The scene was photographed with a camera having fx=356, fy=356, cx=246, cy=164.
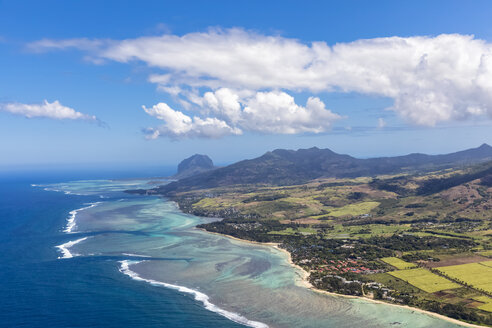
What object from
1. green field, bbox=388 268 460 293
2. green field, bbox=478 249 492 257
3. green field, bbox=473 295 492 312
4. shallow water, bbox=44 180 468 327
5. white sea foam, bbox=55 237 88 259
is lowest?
green field, bbox=478 249 492 257

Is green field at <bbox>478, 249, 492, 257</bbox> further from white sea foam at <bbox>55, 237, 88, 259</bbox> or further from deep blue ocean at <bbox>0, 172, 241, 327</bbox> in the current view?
white sea foam at <bbox>55, 237, 88, 259</bbox>

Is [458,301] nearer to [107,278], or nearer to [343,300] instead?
[343,300]

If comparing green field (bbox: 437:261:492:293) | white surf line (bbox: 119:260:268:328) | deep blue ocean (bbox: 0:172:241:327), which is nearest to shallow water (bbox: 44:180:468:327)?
white surf line (bbox: 119:260:268:328)

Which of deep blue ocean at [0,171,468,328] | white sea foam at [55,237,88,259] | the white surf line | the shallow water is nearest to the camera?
the white surf line

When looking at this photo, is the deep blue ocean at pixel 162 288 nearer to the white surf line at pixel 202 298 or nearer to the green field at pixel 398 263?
the white surf line at pixel 202 298

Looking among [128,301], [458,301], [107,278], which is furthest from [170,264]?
[458,301]

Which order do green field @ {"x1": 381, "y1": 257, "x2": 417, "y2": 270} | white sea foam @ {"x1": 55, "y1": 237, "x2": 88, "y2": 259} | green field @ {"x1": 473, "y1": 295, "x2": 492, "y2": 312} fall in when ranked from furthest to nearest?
white sea foam @ {"x1": 55, "y1": 237, "x2": 88, "y2": 259}
green field @ {"x1": 381, "y1": 257, "x2": 417, "y2": 270}
green field @ {"x1": 473, "y1": 295, "x2": 492, "y2": 312}

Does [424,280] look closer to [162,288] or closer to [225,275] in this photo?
[225,275]

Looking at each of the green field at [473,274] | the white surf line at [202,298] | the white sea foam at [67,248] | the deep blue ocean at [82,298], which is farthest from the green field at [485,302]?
the white sea foam at [67,248]
